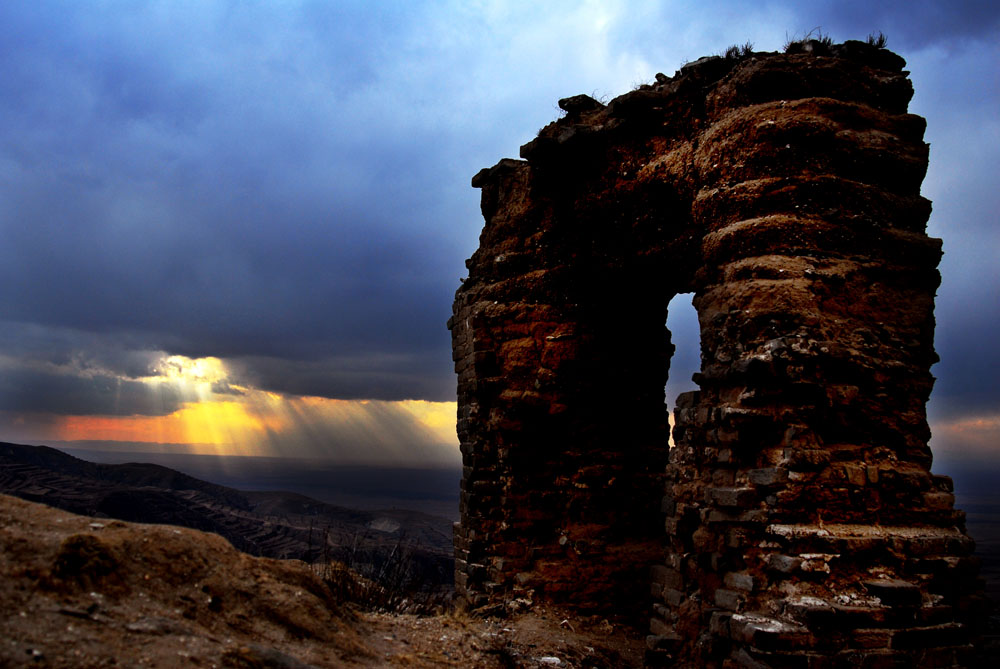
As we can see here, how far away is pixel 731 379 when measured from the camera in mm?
5367

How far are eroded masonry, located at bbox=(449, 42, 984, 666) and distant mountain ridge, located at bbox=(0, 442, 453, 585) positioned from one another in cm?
1033

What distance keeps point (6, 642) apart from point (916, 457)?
18.1ft

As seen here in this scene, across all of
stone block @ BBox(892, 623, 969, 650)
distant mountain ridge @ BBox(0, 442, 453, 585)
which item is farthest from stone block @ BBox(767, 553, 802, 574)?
distant mountain ridge @ BBox(0, 442, 453, 585)

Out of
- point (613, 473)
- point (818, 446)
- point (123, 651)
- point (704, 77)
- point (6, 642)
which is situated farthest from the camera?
point (613, 473)

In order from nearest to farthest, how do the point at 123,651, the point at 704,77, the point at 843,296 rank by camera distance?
1. the point at 123,651
2. the point at 843,296
3. the point at 704,77

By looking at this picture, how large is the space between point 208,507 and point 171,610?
73.1 feet

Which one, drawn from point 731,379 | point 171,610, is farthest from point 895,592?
point 171,610

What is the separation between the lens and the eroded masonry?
15.3ft

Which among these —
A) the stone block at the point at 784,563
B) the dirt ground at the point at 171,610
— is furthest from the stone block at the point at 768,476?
the dirt ground at the point at 171,610

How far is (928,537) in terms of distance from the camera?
4688mm

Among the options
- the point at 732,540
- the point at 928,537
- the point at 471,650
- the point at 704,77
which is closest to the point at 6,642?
the point at 471,650

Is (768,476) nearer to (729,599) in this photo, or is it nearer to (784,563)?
(784,563)

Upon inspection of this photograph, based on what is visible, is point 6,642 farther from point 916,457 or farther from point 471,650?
point 916,457

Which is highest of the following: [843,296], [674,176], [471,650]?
[674,176]
